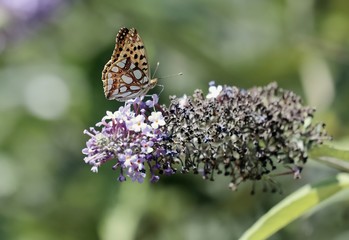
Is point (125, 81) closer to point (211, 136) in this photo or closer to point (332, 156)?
point (211, 136)

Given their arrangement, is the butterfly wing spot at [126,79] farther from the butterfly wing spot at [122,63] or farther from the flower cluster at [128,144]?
the flower cluster at [128,144]

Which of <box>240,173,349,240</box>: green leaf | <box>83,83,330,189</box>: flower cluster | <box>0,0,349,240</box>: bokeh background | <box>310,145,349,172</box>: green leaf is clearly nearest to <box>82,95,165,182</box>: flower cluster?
<box>83,83,330,189</box>: flower cluster

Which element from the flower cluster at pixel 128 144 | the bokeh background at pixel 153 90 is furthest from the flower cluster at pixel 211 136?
the bokeh background at pixel 153 90

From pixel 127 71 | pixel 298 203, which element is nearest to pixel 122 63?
pixel 127 71

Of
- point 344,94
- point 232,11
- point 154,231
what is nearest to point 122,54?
point 154,231

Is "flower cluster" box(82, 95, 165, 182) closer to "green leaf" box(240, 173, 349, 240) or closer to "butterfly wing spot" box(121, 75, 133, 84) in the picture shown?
"butterfly wing spot" box(121, 75, 133, 84)

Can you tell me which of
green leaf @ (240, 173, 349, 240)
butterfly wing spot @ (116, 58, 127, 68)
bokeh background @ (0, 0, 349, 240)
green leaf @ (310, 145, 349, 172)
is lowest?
bokeh background @ (0, 0, 349, 240)
